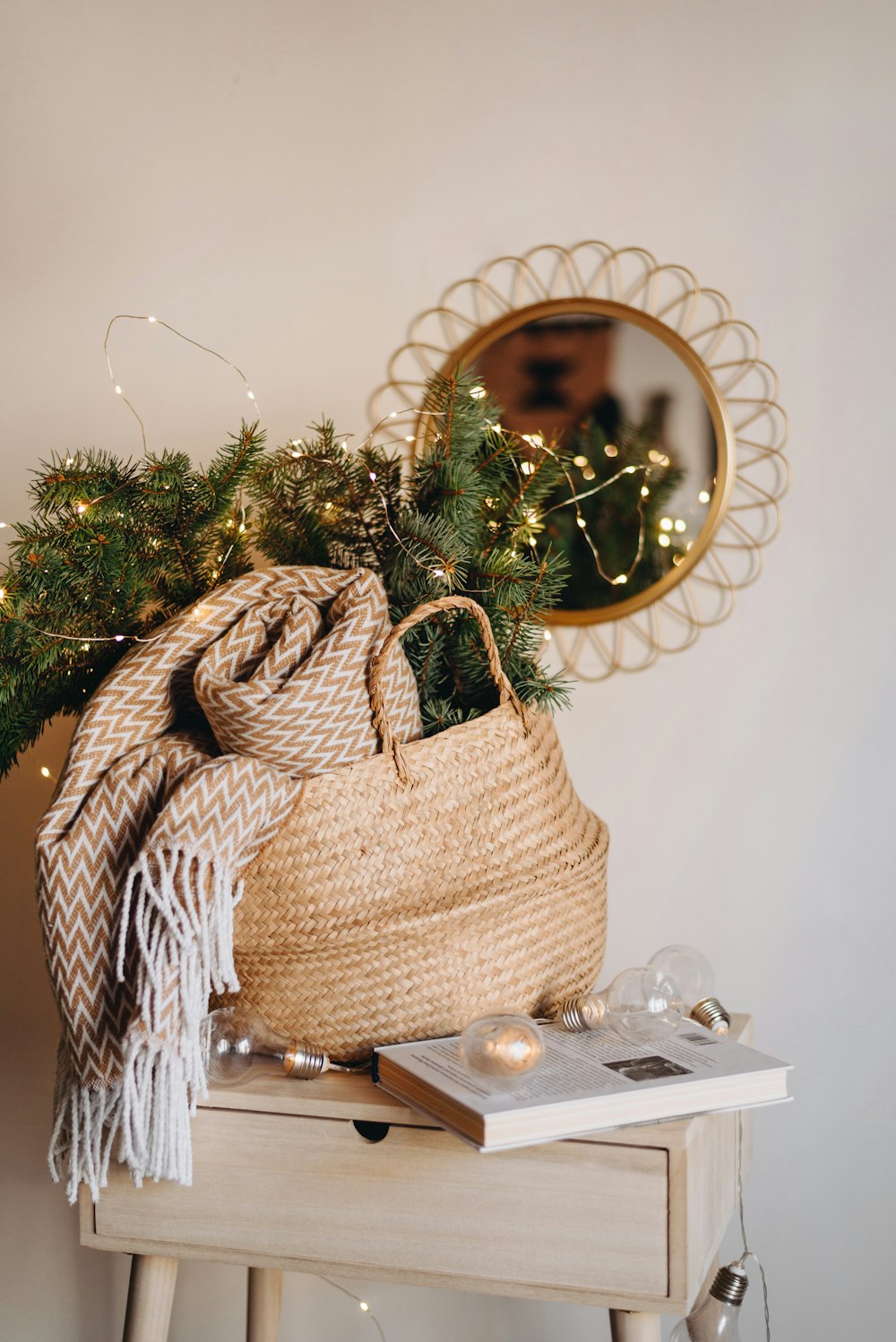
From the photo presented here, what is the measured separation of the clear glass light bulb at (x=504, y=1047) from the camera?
2.35ft

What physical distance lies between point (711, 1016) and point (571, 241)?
34.7 inches

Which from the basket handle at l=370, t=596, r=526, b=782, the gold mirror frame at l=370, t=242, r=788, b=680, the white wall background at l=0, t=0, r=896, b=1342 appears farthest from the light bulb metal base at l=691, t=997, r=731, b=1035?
the gold mirror frame at l=370, t=242, r=788, b=680

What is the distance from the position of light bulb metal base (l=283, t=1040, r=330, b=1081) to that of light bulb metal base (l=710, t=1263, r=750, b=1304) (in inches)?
14.4

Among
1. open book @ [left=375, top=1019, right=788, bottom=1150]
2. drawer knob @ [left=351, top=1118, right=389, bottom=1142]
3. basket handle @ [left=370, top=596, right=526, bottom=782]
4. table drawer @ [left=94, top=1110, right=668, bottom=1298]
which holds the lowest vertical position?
table drawer @ [left=94, top=1110, right=668, bottom=1298]

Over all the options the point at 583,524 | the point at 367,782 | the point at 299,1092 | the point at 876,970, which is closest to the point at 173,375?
the point at 583,524

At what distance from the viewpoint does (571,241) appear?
1.28m

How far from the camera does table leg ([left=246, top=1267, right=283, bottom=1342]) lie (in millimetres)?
1168

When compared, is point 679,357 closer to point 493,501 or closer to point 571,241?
point 571,241

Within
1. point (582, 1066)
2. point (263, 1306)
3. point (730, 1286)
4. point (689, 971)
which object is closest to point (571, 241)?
point (689, 971)

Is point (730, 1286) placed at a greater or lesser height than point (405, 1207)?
lesser

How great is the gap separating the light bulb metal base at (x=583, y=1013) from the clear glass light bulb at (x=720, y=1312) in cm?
24

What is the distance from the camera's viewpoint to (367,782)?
794mm

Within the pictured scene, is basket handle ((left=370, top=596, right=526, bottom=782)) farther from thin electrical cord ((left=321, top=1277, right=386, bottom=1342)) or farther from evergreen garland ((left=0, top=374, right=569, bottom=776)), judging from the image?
thin electrical cord ((left=321, top=1277, right=386, bottom=1342))

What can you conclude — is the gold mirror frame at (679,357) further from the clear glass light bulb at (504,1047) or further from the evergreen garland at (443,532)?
the clear glass light bulb at (504,1047)
